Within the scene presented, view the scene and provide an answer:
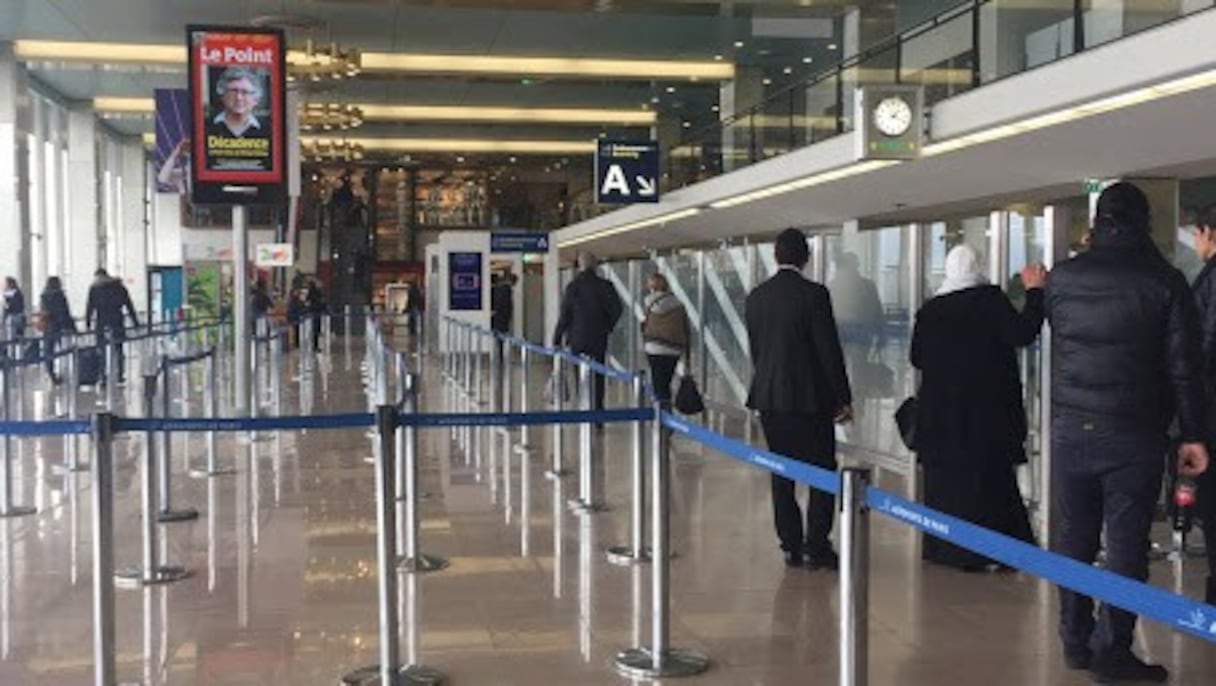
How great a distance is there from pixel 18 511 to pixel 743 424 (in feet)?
25.6

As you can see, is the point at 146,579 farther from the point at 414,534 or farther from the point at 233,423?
the point at 233,423

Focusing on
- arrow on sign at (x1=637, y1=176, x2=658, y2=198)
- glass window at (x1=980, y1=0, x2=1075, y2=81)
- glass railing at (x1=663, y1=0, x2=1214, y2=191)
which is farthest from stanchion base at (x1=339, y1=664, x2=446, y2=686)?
arrow on sign at (x1=637, y1=176, x2=658, y2=198)

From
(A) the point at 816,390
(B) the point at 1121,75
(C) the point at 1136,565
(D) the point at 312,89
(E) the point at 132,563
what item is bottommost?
(E) the point at 132,563

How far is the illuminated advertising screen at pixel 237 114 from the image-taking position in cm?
1211

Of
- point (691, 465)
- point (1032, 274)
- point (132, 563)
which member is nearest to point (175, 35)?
point (691, 465)

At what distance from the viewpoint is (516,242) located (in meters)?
26.1

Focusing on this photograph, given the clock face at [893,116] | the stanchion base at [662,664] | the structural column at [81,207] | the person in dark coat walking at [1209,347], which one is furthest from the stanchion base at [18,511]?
the structural column at [81,207]

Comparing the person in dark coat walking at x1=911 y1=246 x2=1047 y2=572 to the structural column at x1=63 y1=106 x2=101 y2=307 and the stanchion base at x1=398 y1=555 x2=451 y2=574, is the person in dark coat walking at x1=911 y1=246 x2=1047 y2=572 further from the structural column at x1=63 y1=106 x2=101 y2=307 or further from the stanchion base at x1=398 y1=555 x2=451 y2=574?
the structural column at x1=63 y1=106 x2=101 y2=307

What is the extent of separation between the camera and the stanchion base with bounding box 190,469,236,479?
34.4ft

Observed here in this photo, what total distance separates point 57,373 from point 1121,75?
52.2 feet

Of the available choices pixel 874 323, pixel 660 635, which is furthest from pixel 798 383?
pixel 874 323

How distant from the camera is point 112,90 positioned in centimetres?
3209

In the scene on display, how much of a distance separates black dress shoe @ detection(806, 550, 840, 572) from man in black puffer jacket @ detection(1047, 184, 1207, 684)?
2099mm

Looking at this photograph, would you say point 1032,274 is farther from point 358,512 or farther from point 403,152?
point 403,152
